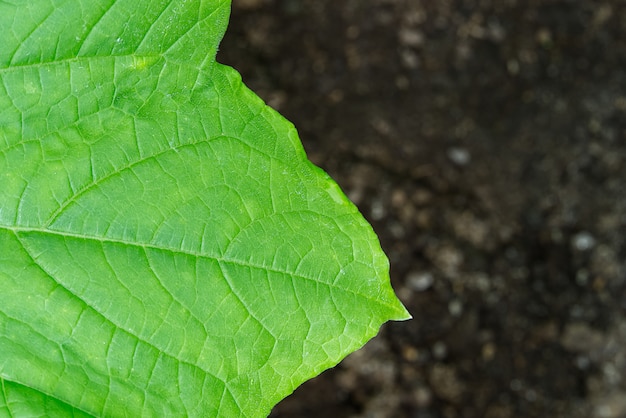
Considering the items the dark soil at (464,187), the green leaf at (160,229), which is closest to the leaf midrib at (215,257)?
the green leaf at (160,229)

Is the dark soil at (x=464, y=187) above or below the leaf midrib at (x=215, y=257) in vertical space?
below

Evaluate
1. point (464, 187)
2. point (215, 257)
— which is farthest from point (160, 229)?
point (464, 187)

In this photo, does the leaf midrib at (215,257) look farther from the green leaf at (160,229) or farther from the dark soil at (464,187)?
the dark soil at (464,187)

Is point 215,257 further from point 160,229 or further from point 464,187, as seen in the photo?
point 464,187

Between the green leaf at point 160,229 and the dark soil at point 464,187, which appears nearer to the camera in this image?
the green leaf at point 160,229

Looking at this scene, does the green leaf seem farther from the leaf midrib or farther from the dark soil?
the dark soil

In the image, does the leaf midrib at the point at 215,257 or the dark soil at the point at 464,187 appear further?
the dark soil at the point at 464,187

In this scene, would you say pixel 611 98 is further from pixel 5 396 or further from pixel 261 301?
pixel 5 396
